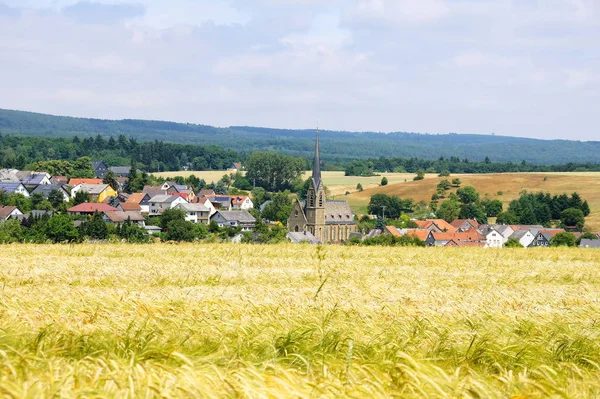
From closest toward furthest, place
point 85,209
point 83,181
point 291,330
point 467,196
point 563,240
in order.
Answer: point 291,330
point 563,240
point 85,209
point 467,196
point 83,181

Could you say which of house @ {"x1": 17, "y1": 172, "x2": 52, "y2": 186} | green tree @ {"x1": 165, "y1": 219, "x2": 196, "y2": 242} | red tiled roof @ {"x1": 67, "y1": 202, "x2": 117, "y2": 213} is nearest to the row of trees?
green tree @ {"x1": 165, "y1": 219, "x2": 196, "y2": 242}

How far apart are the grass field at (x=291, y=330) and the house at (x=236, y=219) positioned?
332ft

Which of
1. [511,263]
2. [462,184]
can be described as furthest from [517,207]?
[511,263]

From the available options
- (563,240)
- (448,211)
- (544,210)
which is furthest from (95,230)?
(544,210)

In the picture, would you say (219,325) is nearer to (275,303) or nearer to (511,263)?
(275,303)

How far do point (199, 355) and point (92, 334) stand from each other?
1.60 meters

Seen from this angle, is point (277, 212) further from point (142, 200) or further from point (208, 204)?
point (142, 200)

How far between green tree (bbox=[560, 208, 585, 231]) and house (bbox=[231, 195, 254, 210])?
2408 inches

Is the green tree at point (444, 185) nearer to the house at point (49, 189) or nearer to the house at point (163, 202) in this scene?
the house at point (163, 202)

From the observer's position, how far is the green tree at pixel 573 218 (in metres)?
126

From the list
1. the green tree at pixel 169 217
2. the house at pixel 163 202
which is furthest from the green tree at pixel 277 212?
the green tree at pixel 169 217

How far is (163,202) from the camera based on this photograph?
14538 cm

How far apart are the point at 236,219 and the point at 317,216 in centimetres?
1422

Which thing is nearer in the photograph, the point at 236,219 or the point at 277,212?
the point at 236,219
